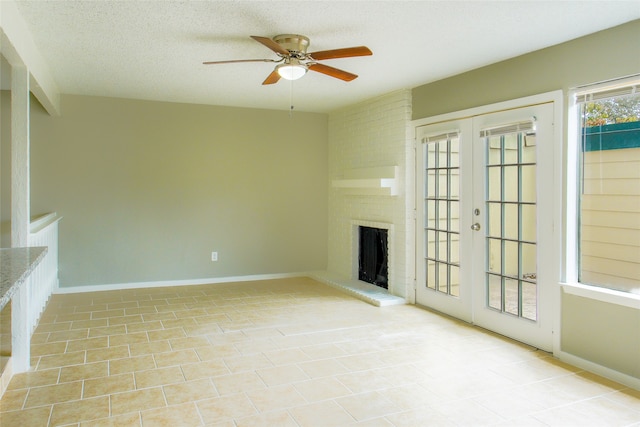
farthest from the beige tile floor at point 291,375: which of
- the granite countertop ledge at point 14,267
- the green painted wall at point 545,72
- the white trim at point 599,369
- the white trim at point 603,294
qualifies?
the green painted wall at point 545,72

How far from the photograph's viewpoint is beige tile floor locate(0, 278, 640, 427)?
8.61ft

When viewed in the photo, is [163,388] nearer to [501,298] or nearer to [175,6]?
[175,6]

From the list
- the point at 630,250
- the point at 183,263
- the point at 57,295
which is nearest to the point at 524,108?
the point at 630,250

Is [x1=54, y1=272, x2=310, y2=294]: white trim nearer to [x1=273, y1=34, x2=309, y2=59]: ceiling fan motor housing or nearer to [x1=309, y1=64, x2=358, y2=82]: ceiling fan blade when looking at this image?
[x1=309, y1=64, x2=358, y2=82]: ceiling fan blade

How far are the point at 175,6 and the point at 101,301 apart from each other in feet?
11.9

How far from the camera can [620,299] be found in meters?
3.10

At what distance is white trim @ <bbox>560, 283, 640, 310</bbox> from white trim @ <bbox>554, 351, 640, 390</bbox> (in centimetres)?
47

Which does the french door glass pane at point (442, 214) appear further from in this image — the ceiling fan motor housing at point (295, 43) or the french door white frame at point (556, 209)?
the ceiling fan motor housing at point (295, 43)

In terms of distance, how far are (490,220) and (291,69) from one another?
7.35 ft

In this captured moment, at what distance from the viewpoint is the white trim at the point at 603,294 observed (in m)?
3.04

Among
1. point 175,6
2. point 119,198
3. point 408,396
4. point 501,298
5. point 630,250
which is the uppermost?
point 175,6

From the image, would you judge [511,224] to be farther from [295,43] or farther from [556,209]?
[295,43]

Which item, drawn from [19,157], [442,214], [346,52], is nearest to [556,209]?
[442,214]

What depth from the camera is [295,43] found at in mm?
3449
